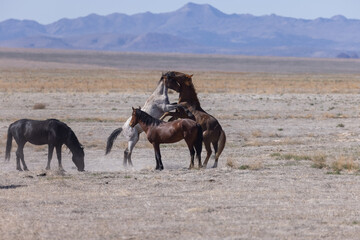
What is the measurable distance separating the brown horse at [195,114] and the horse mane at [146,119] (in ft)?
2.24

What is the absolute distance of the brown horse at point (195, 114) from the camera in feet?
46.9

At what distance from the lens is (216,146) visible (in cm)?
1444

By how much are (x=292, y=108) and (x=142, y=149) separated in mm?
16232

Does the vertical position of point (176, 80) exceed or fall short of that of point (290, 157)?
it exceeds it

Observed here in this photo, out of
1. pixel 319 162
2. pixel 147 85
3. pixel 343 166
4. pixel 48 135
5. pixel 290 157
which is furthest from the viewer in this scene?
pixel 147 85

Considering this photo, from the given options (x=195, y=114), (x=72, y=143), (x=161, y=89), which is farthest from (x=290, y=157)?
(x=72, y=143)

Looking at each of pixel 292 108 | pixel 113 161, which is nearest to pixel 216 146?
pixel 113 161

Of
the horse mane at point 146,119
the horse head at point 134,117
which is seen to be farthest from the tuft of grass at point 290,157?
the horse head at point 134,117

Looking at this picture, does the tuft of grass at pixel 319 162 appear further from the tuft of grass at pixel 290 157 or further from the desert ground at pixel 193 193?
the tuft of grass at pixel 290 157

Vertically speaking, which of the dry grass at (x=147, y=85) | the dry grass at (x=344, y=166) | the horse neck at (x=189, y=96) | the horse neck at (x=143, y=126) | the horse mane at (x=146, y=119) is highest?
the horse neck at (x=189, y=96)

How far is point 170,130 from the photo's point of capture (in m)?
13.7

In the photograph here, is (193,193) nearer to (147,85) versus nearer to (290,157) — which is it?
(290,157)

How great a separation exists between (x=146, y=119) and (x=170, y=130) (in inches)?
22.7

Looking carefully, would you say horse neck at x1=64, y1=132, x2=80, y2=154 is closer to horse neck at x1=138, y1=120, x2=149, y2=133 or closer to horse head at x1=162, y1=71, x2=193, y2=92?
horse neck at x1=138, y1=120, x2=149, y2=133
